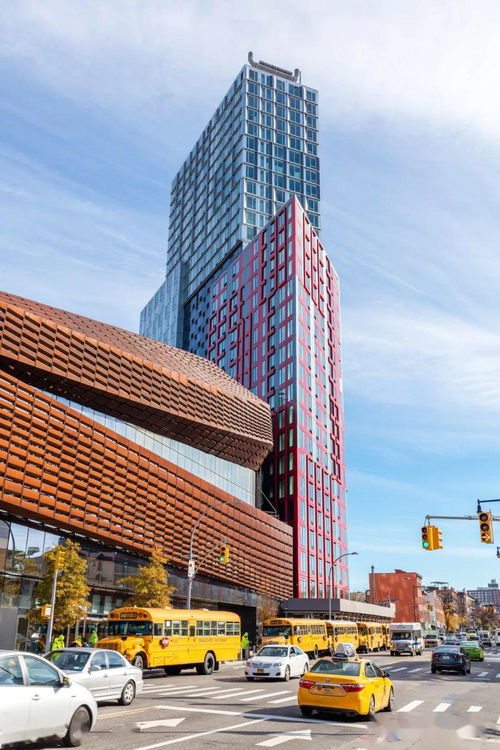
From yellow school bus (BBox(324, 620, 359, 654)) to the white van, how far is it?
228 inches

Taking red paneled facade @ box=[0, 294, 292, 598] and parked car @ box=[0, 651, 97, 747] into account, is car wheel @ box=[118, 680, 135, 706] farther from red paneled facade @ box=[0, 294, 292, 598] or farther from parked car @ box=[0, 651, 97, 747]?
red paneled facade @ box=[0, 294, 292, 598]

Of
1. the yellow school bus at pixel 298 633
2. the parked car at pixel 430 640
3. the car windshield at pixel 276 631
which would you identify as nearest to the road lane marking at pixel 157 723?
the yellow school bus at pixel 298 633

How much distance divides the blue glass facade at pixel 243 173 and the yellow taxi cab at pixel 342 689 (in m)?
112

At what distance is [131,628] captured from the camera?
1071 inches

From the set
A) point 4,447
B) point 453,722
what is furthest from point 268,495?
point 453,722

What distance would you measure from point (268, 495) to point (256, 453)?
21.8 m

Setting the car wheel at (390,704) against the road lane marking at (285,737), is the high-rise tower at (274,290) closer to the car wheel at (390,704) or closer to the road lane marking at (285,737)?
the car wheel at (390,704)

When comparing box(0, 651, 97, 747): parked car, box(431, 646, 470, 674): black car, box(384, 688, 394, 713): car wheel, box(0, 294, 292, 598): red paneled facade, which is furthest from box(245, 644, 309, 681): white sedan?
box(0, 651, 97, 747): parked car

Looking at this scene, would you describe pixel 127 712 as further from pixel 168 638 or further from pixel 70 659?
pixel 168 638

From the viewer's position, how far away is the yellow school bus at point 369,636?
197ft

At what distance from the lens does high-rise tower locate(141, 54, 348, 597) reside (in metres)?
90.0

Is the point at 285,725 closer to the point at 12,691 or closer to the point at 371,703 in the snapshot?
the point at 371,703

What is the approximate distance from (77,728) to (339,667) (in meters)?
7.13

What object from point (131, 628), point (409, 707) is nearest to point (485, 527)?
point (409, 707)
